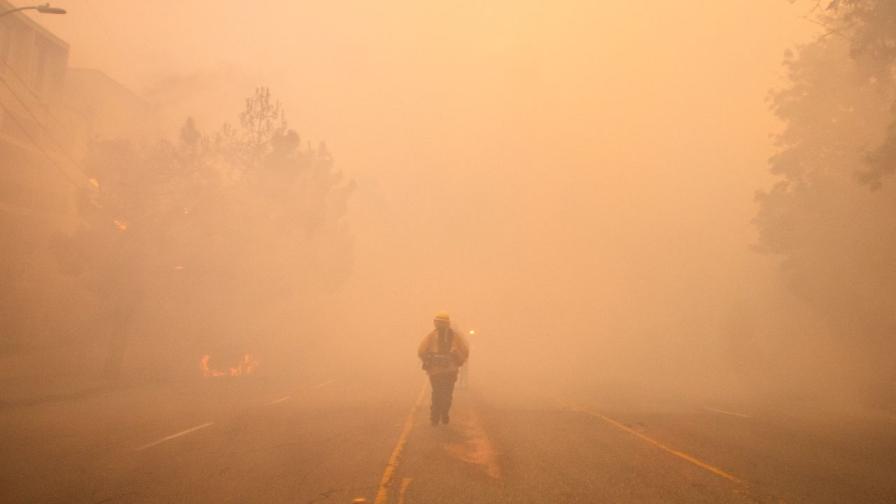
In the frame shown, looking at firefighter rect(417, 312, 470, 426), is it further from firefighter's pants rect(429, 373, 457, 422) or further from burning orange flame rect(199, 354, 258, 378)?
burning orange flame rect(199, 354, 258, 378)

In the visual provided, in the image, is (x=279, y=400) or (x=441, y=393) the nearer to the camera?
(x=441, y=393)

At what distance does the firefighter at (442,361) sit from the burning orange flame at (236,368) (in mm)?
19211

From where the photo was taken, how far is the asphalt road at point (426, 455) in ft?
21.5

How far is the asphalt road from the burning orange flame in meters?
13.1

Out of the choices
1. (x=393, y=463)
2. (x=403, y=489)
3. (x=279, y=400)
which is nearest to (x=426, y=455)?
(x=393, y=463)

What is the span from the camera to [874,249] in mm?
24766

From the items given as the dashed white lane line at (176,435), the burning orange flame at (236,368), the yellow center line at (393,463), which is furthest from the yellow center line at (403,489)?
the burning orange flame at (236,368)

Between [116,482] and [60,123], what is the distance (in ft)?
129

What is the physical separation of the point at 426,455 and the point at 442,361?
9.04 feet

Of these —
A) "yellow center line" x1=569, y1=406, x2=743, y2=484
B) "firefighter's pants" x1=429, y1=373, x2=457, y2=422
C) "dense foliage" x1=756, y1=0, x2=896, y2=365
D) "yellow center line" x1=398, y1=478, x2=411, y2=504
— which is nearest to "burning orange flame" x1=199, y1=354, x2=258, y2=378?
"firefighter's pants" x1=429, y1=373, x2=457, y2=422

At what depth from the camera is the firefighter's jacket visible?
442 inches

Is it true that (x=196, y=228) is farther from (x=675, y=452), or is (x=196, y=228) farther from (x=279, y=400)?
(x=675, y=452)

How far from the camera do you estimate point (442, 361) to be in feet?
37.0

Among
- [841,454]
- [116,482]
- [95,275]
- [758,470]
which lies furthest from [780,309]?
[116,482]
